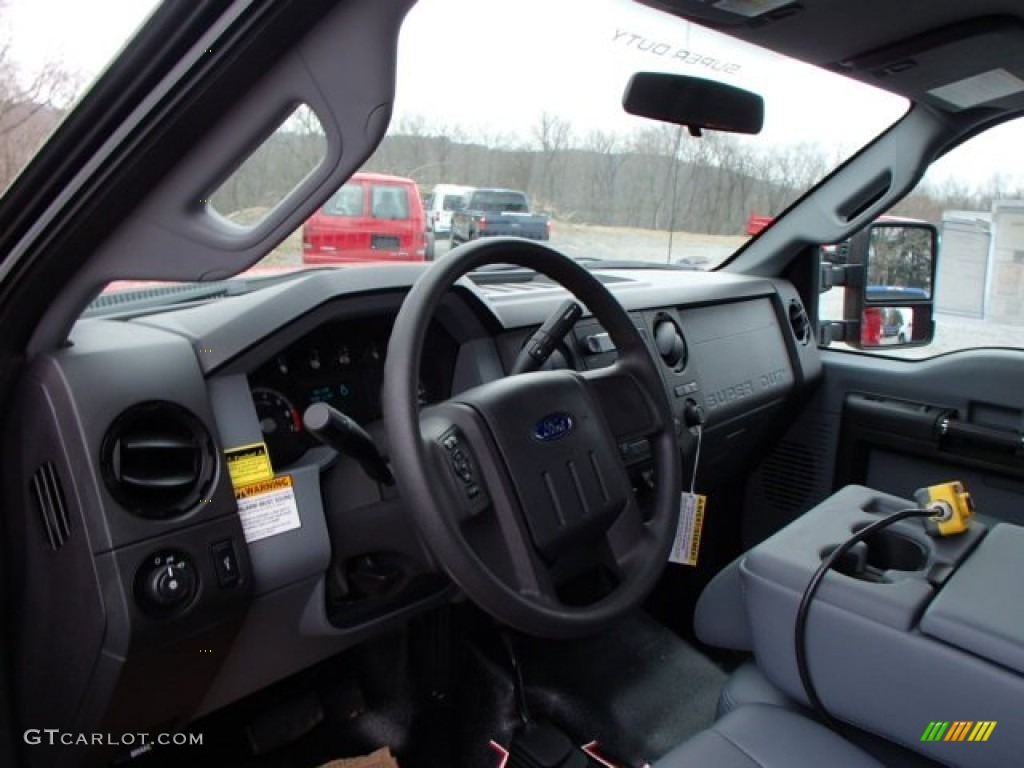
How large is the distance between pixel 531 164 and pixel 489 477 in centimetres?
167

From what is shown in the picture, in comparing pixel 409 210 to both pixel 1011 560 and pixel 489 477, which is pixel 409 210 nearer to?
pixel 489 477

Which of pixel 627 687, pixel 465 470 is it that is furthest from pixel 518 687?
pixel 465 470

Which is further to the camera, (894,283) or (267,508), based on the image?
(894,283)

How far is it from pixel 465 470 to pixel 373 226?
1.22 meters

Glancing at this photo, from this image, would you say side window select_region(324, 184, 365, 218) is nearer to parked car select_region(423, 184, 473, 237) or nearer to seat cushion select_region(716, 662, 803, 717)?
parked car select_region(423, 184, 473, 237)

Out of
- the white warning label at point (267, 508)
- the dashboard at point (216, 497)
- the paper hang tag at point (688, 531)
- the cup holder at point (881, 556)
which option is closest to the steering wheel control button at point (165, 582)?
the dashboard at point (216, 497)

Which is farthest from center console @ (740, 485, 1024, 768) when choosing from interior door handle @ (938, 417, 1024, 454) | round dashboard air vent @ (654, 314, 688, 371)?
interior door handle @ (938, 417, 1024, 454)

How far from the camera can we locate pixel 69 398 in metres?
1.26

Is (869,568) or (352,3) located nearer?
(352,3)

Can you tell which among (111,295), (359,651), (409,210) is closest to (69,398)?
(111,295)

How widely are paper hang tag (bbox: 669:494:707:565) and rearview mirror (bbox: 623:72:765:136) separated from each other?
36.7 inches

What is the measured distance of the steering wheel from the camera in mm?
1146

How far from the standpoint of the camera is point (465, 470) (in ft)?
4.07

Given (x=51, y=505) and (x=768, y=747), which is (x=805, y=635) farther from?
(x=51, y=505)
